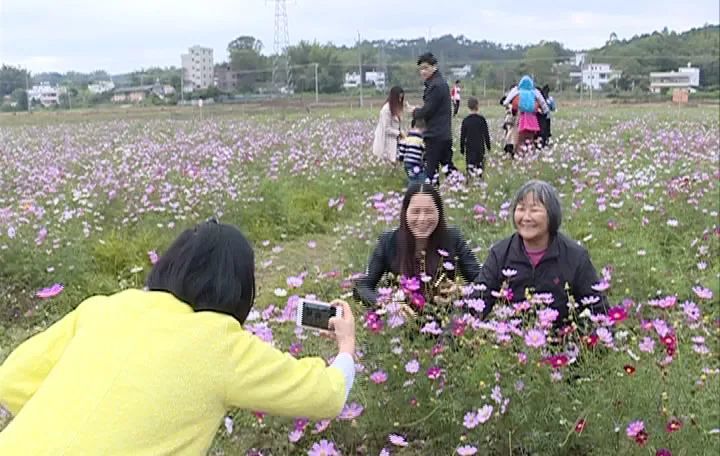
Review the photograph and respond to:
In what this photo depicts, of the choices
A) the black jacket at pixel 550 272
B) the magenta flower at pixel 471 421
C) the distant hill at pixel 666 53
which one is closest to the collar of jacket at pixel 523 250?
the black jacket at pixel 550 272

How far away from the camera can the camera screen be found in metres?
2.23

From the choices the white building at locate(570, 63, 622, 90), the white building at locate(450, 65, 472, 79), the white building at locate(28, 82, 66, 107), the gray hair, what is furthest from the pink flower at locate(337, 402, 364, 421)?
the white building at locate(450, 65, 472, 79)

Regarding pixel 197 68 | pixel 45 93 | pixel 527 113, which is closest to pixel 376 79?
pixel 197 68

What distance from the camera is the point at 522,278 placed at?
334cm

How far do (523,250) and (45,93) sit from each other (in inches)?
867

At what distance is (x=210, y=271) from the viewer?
1844 mm

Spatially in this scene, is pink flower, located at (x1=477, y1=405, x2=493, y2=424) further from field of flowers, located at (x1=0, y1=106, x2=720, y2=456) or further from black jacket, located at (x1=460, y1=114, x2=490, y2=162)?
black jacket, located at (x1=460, y1=114, x2=490, y2=162)

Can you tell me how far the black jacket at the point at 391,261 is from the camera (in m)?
3.64

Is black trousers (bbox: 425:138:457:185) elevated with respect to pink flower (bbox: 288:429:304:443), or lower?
elevated

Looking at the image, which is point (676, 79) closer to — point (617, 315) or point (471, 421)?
point (617, 315)

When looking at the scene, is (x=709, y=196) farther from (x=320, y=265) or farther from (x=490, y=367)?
(x=490, y=367)

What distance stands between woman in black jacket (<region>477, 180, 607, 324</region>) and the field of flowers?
0.40 feet

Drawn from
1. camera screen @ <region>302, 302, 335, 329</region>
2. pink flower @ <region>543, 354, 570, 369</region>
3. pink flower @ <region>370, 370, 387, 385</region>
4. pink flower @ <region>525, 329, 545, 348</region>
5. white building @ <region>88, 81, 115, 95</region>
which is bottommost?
pink flower @ <region>370, 370, 387, 385</region>

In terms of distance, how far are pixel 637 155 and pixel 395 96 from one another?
8.78 feet
